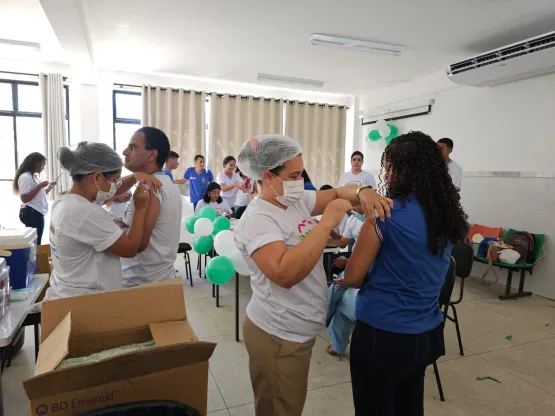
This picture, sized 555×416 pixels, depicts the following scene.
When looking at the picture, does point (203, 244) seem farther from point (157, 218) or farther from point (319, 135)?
point (319, 135)

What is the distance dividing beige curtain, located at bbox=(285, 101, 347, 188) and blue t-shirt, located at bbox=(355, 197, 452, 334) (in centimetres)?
629

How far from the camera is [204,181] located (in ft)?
20.5

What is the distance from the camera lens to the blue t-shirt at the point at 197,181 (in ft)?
20.4

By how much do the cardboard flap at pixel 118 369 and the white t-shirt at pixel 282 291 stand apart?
9.9 inches

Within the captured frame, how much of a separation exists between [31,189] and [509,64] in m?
6.04

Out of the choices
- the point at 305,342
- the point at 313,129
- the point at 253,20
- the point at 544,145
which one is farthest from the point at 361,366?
the point at 313,129

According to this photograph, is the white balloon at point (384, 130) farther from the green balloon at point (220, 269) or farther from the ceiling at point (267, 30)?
the green balloon at point (220, 269)

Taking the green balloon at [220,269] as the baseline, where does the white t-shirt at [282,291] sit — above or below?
above

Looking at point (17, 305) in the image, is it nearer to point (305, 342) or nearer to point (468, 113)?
point (305, 342)

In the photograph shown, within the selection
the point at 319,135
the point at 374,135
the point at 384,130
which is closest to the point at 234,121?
the point at 319,135

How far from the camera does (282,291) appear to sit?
1163 mm

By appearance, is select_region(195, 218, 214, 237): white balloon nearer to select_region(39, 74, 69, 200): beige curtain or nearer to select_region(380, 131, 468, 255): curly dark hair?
select_region(380, 131, 468, 255): curly dark hair

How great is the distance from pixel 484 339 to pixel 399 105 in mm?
4596

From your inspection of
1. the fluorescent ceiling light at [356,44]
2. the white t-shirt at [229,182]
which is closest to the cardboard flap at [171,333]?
the fluorescent ceiling light at [356,44]
